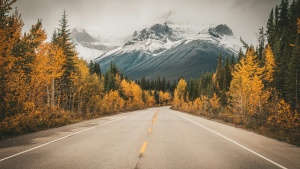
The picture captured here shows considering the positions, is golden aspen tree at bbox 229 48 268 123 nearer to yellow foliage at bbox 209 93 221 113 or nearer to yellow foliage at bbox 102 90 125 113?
yellow foliage at bbox 209 93 221 113

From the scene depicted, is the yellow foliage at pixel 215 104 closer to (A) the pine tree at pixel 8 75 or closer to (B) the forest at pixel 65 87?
(B) the forest at pixel 65 87

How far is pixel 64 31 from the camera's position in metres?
36.2

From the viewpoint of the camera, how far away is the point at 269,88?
31016 mm

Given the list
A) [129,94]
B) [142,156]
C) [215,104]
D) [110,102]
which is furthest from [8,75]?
[129,94]

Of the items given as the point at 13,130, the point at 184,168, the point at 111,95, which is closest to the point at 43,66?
the point at 13,130

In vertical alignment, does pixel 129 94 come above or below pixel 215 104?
above

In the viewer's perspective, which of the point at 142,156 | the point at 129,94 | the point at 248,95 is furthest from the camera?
the point at 129,94

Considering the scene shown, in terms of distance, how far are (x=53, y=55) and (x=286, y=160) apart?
2699cm

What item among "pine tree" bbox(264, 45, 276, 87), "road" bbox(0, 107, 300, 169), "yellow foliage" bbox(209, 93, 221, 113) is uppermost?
"pine tree" bbox(264, 45, 276, 87)

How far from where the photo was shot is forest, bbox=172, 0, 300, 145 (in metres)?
16.7

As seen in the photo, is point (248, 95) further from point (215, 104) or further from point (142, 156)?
point (142, 156)

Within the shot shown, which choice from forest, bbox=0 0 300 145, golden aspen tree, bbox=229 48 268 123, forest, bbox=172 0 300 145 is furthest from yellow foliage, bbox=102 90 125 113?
golden aspen tree, bbox=229 48 268 123

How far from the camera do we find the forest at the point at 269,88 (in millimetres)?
16656

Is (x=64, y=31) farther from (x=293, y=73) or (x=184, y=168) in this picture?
(x=184, y=168)
